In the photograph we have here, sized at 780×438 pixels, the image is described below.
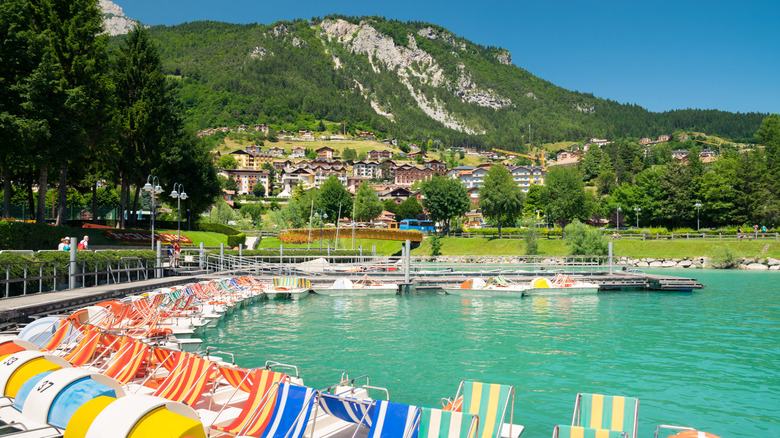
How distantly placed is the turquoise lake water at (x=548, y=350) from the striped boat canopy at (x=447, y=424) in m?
4.40

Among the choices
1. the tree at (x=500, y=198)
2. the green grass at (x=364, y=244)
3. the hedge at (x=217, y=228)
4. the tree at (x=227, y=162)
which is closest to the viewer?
the hedge at (x=217, y=228)

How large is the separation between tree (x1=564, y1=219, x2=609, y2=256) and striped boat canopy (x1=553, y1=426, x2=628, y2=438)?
49340 mm

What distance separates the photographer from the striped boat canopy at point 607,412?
6652mm

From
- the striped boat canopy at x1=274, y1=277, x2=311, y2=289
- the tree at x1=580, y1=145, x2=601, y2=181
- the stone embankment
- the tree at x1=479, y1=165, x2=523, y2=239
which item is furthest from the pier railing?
the tree at x1=580, y1=145, x2=601, y2=181

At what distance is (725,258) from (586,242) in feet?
46.3

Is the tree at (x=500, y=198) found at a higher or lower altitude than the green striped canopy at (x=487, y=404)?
higher

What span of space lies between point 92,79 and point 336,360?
29729mm

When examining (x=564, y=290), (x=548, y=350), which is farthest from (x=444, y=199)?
(x=548, y=350)

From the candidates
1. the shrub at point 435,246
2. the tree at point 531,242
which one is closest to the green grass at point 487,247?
the shrub at point 435,246

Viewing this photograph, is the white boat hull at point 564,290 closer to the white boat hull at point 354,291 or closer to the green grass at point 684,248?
the white boat hull at point 354,291

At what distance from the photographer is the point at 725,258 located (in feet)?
167

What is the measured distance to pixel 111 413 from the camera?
489 centimetres

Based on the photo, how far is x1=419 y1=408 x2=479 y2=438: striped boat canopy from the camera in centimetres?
559

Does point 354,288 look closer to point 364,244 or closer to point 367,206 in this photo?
point 364,244
